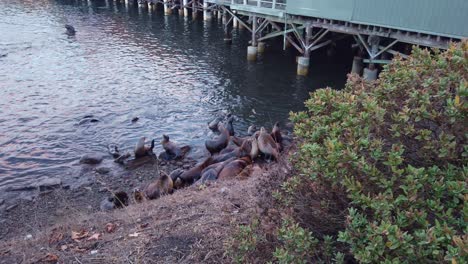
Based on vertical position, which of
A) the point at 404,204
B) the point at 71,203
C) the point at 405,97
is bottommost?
the point at 71,203

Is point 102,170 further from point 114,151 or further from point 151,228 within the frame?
point 151,228

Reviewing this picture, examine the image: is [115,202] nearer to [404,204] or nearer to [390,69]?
[390,69]

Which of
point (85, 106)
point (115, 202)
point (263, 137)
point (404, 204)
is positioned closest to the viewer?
point (404, 204)

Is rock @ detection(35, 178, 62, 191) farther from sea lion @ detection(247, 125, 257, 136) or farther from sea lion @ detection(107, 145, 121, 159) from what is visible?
sea lion @ detection(247, 125, 257, 136)

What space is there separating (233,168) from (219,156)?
1.75 m

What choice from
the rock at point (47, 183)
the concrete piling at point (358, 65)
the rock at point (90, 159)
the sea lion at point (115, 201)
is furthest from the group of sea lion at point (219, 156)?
the concrete piling at point (358, 65)

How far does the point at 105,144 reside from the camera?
43.6 ft

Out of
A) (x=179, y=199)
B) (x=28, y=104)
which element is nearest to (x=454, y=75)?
(x=179, y=199)

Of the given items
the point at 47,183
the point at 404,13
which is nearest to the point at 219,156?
the point at 47,183

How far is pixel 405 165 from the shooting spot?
3.07 metres

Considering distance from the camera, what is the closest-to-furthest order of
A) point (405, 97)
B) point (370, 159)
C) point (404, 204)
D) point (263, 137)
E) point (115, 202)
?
point (404, 204) < point (370, 159) < point (405, 97) < point (115, 202) < point (263, 137)

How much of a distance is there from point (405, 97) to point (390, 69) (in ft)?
2.44

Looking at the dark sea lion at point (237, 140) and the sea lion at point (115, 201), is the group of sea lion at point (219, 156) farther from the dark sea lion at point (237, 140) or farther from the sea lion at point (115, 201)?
the sea lion at point (115, 201)

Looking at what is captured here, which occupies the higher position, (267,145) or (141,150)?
(267,145)
